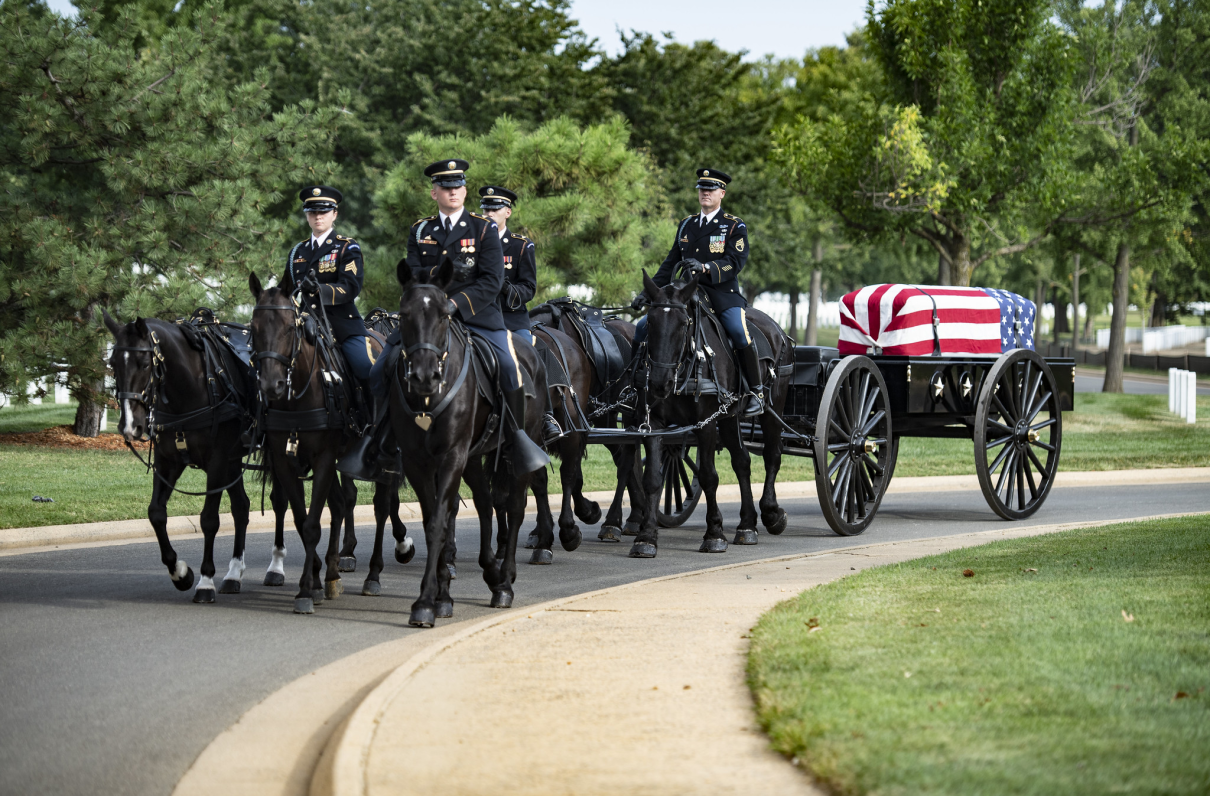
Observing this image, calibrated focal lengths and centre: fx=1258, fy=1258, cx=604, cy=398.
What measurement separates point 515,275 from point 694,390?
6.50 ft

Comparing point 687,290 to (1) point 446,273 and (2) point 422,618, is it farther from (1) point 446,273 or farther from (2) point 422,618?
(2) point 422,618

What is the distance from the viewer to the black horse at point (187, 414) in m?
8.93

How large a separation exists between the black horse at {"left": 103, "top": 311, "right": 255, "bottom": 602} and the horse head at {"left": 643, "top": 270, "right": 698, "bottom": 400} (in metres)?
3.47

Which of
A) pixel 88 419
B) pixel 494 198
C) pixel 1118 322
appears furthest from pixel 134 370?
pixel 1118 322

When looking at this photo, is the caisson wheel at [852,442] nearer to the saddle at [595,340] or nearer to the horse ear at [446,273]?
the saddle at [595,340]

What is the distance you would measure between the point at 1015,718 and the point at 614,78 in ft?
107

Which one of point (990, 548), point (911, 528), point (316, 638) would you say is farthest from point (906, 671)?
point (911, 528)

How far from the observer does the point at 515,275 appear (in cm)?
1077

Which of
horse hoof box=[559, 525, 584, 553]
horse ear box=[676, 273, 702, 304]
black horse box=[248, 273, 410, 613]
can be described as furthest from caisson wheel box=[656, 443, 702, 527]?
black horse box=[248, 273, 410, 613]

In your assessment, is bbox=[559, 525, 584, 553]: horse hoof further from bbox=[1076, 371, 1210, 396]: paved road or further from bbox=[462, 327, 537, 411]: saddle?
bbox=[1076, 371, 1210, 396]: paved road

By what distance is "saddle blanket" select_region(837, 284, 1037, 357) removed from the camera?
1319 cm

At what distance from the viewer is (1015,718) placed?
534cm

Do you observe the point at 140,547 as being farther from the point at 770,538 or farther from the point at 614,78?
the point at 614,78

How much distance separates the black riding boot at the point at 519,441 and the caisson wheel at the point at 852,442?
12.7 feet
